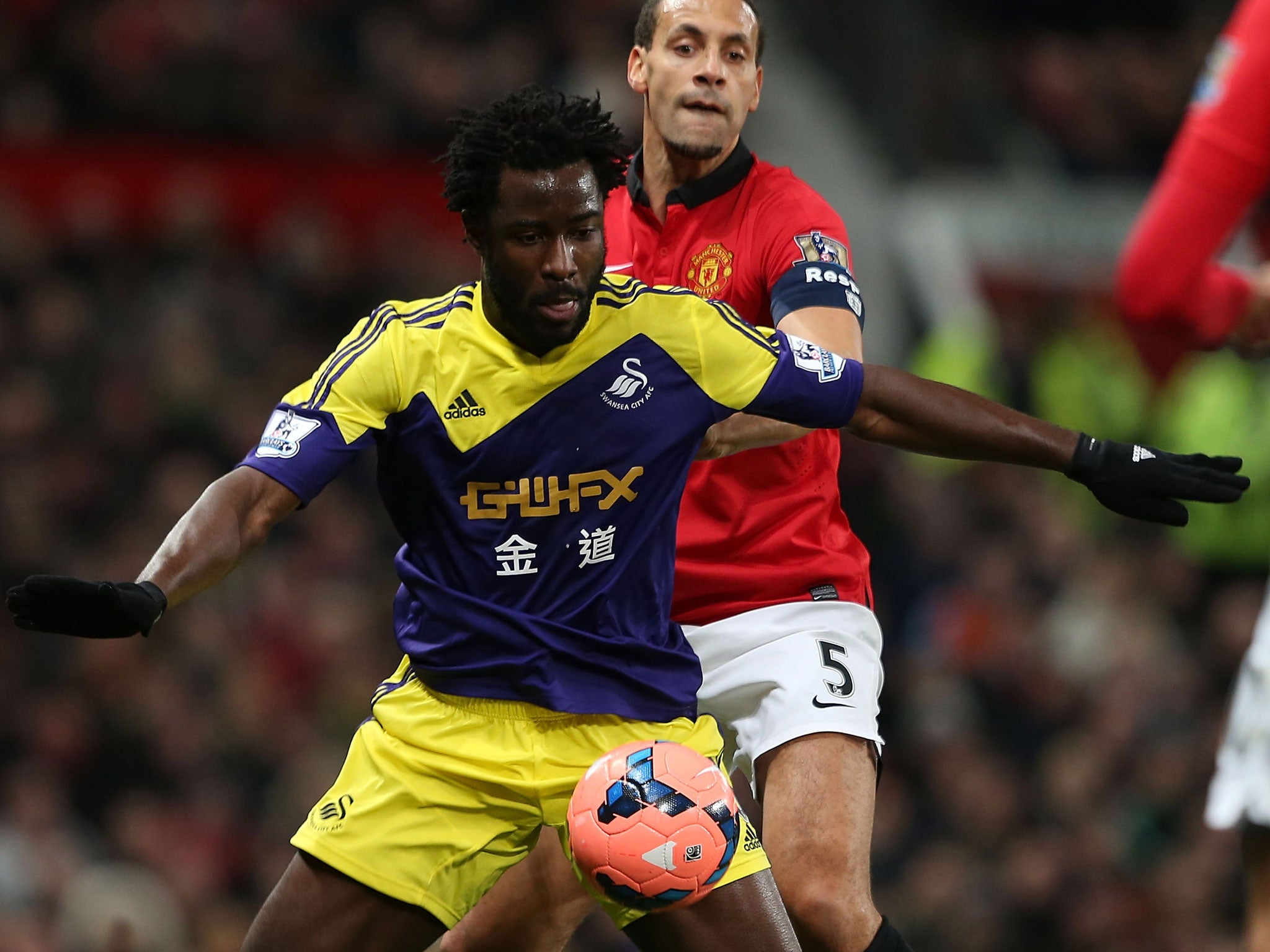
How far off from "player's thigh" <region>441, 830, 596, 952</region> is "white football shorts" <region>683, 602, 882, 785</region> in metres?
0.58

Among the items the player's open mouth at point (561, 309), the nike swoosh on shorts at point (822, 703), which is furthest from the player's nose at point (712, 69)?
the nike swoosh on shorts at point (822, 703)

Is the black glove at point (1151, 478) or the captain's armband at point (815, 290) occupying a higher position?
the captain's armband at point (815, 290)

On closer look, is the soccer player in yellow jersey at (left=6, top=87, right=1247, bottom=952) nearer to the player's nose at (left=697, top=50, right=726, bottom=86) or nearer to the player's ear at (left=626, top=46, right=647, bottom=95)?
the player's nose at (left=697, top=50, right=726, bottom=86)

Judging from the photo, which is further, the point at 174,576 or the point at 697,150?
the point at 697,150

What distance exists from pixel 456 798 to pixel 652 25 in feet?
7.32

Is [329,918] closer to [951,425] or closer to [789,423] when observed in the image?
[789,423]

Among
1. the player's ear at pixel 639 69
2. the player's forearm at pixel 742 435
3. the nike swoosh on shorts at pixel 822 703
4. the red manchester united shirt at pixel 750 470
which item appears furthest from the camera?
the player's ear at pixel 639 69

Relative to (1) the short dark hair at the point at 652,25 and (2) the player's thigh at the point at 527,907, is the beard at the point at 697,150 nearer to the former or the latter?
(1) the short dark hair at the point at 652,25

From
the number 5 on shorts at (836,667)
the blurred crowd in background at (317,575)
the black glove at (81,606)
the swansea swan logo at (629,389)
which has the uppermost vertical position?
the swansea swan logo at (629,389)

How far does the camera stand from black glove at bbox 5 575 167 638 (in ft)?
11.5

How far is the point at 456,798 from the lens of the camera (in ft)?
13.4

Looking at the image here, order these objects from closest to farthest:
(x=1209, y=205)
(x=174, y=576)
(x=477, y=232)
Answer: (x=1209, y=205) → (x=174, y=576) → (x=477, y=232)

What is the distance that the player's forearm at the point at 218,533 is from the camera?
3.74 metres

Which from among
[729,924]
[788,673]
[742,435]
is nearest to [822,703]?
[788,673]
